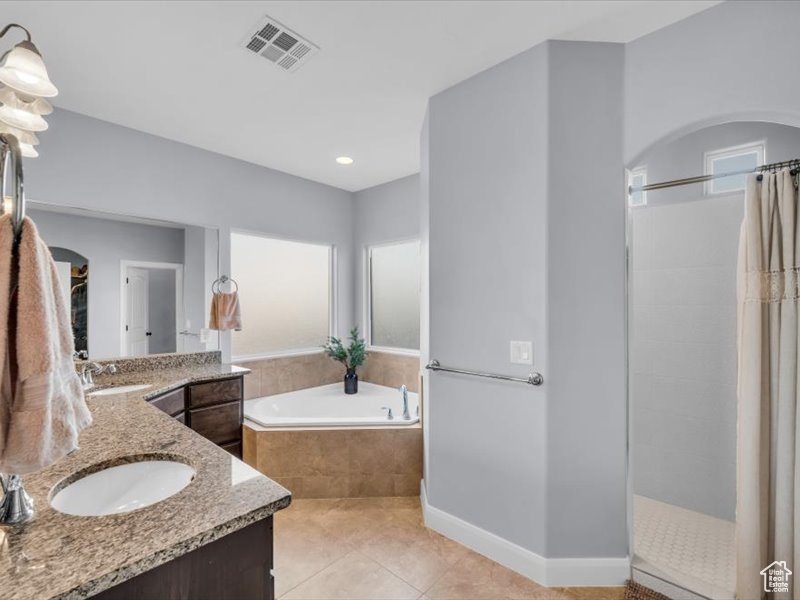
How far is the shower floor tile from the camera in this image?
176cm

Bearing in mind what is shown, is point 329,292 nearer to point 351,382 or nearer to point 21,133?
point 351,382

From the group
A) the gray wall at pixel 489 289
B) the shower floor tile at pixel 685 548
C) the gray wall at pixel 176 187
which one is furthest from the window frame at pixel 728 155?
the gray wall at pixel 176 187

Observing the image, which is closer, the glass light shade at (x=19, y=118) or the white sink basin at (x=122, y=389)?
the glass light shade at (x=19, y=118)

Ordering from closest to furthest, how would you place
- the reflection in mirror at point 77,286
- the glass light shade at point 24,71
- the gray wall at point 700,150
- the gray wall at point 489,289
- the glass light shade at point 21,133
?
1. the glass light shade at point 24,71
2. the glass light shade at point 21,133
3. the gray wall at point 489,289
4. the gray wall at point 700,150
5. the reflection in mirror at point 77,286

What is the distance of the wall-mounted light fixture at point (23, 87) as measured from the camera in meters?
1.24

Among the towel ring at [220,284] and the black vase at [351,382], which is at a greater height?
the towel ring at [220,284]

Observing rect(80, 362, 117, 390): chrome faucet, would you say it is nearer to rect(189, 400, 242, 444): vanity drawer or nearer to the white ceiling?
rect(189, 400, 242, 444): vanity drawer

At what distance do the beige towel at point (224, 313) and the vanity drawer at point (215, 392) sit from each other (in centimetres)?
56

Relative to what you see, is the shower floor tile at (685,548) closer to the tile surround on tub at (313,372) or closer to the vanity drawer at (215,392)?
the tile surround on tub at (313,372)

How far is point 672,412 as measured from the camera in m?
2.39

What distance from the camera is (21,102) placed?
4.84 feet

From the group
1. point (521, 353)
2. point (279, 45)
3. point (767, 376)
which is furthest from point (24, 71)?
point (767, 376)

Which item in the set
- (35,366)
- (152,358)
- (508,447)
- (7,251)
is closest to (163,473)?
(35,366)

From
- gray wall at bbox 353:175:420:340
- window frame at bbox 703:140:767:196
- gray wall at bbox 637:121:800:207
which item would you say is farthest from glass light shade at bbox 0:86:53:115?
window frame at bbox 703:140:767:196
